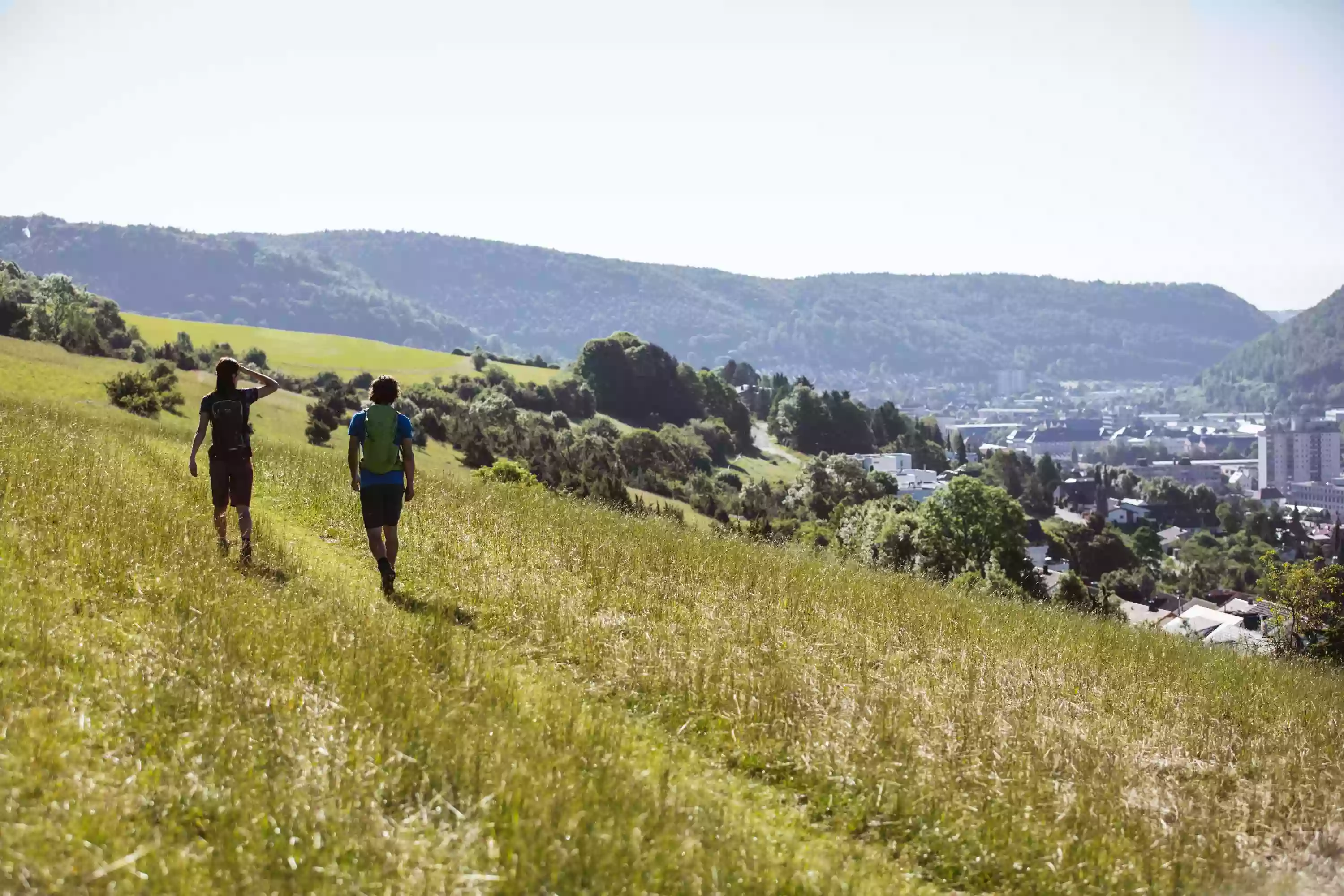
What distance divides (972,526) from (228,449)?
53.9 meters

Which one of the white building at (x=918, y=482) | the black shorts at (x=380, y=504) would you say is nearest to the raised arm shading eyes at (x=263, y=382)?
the black shorts at (x=380, y=504)

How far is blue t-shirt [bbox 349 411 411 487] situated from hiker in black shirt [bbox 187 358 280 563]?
1053 millimetres

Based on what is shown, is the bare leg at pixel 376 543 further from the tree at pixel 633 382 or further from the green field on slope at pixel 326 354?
the tree at pixel 633 382

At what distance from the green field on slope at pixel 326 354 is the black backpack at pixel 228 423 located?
311 ft

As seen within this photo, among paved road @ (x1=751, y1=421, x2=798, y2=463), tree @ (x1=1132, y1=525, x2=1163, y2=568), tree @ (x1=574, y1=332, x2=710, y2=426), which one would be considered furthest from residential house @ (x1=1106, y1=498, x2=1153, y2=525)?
tree @ (x1=574, y1=332, x2=710, y2=426)

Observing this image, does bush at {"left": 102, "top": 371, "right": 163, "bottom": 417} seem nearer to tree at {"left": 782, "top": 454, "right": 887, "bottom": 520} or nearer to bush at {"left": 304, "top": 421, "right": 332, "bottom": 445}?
bush at {"left": 304, "top": 421, "right": 332, "bottom": 445}

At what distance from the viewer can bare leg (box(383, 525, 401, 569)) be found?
9.85 metres

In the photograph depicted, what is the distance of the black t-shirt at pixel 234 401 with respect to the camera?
999 cm

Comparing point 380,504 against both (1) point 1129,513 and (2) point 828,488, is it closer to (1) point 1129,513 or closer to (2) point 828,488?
(2) point 828,488

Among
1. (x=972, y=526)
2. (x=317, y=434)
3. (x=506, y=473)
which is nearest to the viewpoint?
(x=506, y=473)

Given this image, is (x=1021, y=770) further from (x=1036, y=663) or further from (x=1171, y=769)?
(x=1036, y=663)

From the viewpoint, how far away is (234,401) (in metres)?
10.0

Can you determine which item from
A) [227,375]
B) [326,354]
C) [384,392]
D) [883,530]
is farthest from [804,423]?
[227,375]

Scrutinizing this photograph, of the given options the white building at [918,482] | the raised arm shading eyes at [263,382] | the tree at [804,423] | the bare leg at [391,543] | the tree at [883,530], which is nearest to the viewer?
the bare leg at [391,543]
